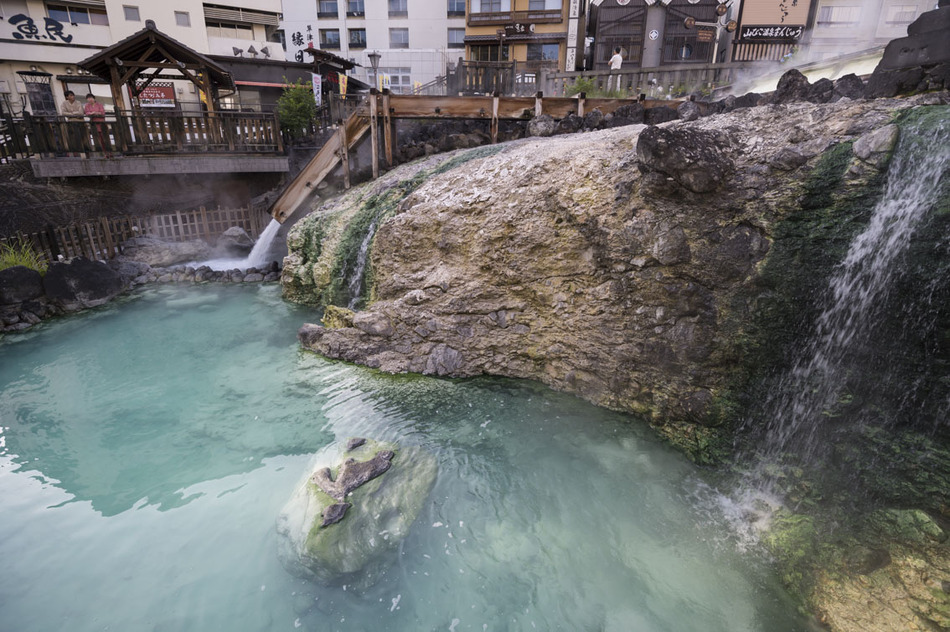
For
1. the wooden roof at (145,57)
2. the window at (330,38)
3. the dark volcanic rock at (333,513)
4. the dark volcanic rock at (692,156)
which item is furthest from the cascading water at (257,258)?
the window at (330,38)

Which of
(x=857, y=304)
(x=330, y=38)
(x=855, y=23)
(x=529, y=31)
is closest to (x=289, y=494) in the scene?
(x=857, y=304)

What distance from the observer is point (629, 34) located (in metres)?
20.8

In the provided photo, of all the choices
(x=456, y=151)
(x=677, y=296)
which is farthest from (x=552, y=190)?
(x=456, y=151)

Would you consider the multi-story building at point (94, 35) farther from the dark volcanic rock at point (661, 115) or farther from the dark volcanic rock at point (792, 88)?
the dark volcanic rock at point (792, 88)

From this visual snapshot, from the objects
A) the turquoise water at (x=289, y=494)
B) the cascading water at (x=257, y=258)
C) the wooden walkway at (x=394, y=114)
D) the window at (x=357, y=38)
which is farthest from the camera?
the window at (x=357, y=38)

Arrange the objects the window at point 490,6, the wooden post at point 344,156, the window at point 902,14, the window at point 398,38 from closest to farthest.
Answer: the wooden post at point 344,156, the window at point 902,14, the window at point 490,6, the window at point 398,38

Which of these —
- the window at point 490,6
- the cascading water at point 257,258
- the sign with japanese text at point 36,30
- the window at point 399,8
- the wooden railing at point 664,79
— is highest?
the window at point 399,8

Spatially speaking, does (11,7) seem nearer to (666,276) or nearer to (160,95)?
(160,95)

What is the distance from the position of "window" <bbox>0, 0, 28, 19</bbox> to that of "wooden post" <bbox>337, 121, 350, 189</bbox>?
84.9 ft

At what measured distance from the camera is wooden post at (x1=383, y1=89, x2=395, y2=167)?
10969 millimetres

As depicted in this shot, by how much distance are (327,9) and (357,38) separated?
2.66 meters

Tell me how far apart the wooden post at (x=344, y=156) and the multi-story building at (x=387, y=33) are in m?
20.6

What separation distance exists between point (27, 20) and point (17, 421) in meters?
29.1

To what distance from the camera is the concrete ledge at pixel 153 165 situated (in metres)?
12.3
